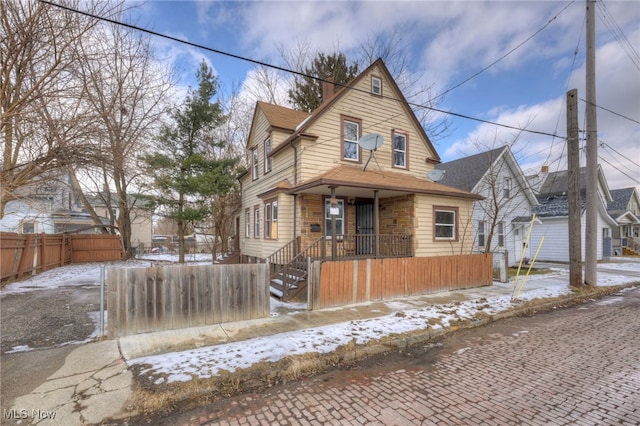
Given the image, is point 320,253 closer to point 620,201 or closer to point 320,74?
point 320,74

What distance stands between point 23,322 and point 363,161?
10.5m

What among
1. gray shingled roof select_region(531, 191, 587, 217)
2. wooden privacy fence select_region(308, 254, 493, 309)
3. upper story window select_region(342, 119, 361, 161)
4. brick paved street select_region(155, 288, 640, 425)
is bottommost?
brick paved street select_region(155, 288, 640, 425)

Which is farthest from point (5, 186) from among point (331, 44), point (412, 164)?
point (331, 44)

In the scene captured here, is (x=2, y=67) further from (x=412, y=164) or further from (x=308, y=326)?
(x=412, y=164)

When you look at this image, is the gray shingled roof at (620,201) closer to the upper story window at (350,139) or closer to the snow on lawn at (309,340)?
the snow on lawn at (309,340)

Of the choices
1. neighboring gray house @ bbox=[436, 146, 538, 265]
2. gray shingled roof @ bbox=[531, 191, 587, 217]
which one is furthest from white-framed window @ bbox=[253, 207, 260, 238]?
gray shingled roof @ bbox=[531, 191, 587, 217]

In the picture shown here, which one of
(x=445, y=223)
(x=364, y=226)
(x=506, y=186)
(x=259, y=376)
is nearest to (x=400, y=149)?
(x=445, y=223)

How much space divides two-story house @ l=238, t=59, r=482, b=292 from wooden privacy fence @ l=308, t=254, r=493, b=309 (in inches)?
50.8

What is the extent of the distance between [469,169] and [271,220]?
13.2 metres

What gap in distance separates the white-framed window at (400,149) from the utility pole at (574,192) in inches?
A: 215

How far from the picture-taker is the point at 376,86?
40.8ft

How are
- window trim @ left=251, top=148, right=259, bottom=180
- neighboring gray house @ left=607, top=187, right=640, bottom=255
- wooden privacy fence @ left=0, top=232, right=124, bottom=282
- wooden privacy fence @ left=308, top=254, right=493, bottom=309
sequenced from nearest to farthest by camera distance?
wooden privacy fence @ left=308, top=254, right=493, bottom=309
wooden privacy fence @ left=0, top=232, right=124, bottom=282
window trim @ left=251, top=148, right=259, bottom=180
neighboring gray house @ left=607, top=187, right=640, bottom=255

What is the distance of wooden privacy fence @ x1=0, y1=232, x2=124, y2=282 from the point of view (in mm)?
9859

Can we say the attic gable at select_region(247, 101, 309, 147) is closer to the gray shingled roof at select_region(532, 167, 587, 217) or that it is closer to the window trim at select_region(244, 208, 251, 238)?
the window trim at select_region(244, 208, 251, 238)
